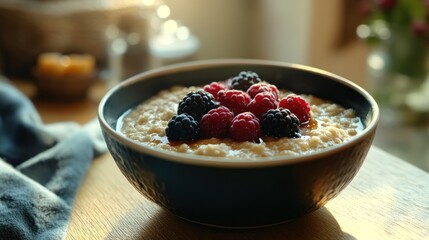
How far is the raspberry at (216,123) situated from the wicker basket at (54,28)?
0.87 m

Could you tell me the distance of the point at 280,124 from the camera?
2.44ft

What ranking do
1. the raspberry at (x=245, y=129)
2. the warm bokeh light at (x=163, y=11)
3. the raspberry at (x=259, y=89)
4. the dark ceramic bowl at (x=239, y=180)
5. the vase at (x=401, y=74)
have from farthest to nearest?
the warm bokeh light at (x=163, y=11)
the vase at (x=401, y=74)
the raspberry at (x=259, y=89)
the raspberry at (x=245, y=129)
the dark ceramic bowl at (x=239, y=180)

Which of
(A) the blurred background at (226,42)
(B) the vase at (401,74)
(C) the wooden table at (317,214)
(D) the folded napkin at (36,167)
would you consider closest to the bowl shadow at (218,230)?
(C) the wooden table at (317,214)

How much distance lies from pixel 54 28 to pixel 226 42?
887 mm

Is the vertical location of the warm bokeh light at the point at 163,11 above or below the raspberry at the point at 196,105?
below

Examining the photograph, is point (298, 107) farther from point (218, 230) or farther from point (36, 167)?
point (36, 167)

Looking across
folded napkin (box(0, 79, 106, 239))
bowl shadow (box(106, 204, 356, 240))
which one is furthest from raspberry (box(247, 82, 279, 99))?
folded napkin (box(0, 79, 106, 239))

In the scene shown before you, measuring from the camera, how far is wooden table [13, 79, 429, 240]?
743 millimetres

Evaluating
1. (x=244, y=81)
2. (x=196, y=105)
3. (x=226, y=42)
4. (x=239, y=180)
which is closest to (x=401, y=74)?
(x=226, y=42)

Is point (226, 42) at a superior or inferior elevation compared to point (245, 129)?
inferior

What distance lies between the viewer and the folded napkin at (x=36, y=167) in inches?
31.0

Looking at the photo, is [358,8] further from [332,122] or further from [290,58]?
[332,122]

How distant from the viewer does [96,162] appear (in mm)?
1000

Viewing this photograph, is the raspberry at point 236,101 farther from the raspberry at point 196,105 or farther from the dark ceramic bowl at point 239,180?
the dark ceramic bowl at point 239,180
